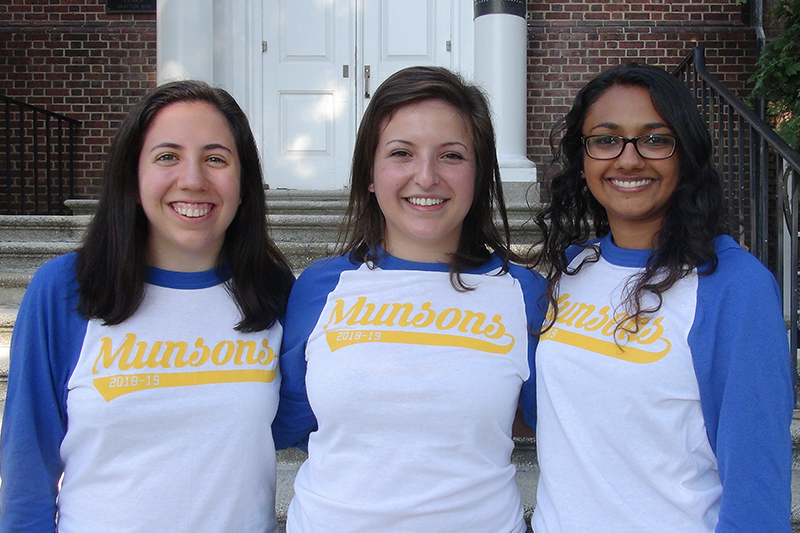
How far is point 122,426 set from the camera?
1.41 m

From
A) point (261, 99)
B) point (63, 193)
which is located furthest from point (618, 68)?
point (63, 193)

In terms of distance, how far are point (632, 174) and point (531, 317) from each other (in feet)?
1.35

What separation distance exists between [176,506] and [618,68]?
4.74ft

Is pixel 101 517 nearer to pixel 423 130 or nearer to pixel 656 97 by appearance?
pixel 423 130

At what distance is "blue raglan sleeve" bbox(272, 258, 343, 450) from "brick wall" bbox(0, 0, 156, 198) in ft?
16.2

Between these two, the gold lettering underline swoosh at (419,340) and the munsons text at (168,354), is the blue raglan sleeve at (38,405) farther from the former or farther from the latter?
the gold lettering underline swoosh at (419,340)

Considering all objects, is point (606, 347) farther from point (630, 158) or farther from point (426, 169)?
point (426, 169)

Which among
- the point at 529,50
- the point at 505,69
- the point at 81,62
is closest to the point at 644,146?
the point at 505,69

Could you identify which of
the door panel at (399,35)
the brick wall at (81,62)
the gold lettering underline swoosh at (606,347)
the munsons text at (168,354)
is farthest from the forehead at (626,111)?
the brick wall at (81,62)

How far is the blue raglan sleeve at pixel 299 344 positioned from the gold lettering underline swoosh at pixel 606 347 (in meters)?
0.56

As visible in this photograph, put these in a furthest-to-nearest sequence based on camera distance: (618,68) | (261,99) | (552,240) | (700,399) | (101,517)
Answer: (261,99) < (552,240) < (618,68) < (101,517) < (700,399)

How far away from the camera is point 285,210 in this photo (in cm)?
481

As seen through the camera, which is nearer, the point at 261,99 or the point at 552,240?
the point at 552,240

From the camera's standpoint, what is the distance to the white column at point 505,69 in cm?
493
